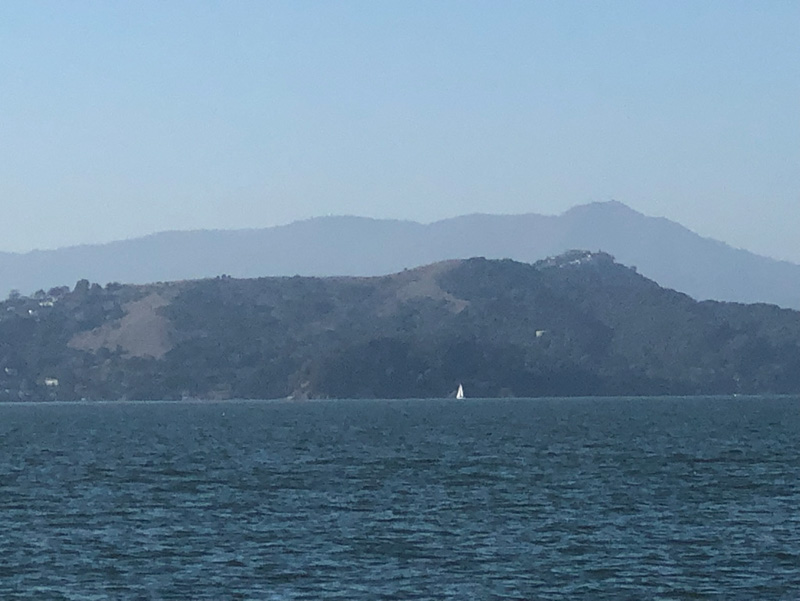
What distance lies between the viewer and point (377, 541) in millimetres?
58781

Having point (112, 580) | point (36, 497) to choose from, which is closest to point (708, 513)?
point (112, 580)

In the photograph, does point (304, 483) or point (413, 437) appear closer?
point (304, 483)

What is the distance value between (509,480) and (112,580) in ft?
137

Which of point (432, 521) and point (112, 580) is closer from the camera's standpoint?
point (112, 580)

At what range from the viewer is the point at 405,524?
212ft

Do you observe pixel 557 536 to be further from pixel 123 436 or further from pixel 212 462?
pixel 123 436

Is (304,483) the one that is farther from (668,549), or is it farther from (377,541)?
(668,549)

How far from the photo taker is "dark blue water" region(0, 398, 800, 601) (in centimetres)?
4934

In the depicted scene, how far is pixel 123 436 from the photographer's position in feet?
527

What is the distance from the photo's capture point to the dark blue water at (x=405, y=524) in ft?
162

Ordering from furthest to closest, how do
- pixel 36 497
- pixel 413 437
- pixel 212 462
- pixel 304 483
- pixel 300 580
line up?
pixel 413 437 → pixel 212 462 → pixel 304 483 → pixel 36 497 → pixel 300 580

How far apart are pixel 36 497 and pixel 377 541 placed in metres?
28.1

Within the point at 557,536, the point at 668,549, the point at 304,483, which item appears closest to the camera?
the point at 668,549

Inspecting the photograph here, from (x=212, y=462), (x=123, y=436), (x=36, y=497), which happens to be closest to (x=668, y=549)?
(x=36, y=497)
